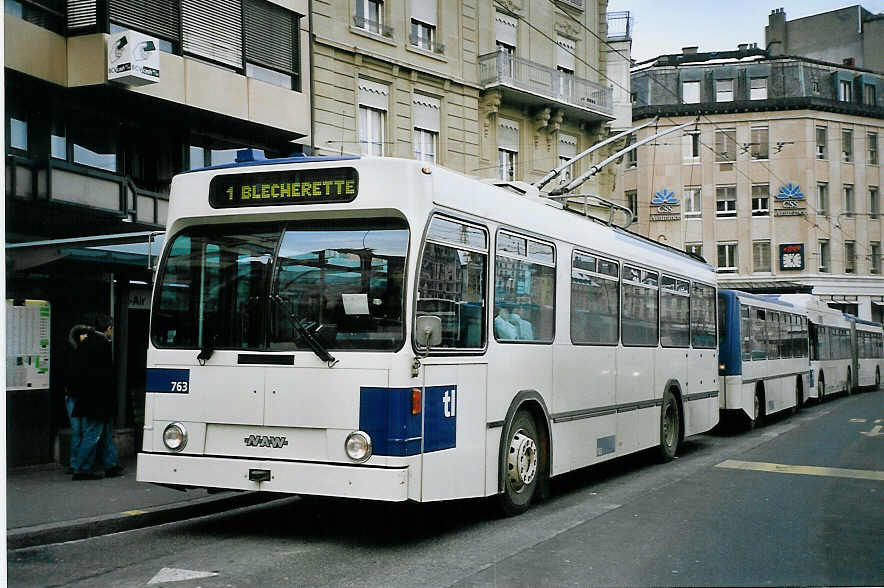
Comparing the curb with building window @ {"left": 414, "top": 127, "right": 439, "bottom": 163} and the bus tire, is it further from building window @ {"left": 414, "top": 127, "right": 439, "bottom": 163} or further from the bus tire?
building window @ {"left": 414, "top": 127, "right": 439, "bottom": 163}

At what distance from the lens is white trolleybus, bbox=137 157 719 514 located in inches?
286

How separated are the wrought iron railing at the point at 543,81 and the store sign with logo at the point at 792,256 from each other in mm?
27603

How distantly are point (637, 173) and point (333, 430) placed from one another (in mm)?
53553

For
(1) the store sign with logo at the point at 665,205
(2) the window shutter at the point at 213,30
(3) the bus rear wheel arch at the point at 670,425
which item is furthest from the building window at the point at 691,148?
(3) the bus rear wheel arch at the point at 670,425

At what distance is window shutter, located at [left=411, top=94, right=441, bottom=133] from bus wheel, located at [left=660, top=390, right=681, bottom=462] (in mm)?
11996

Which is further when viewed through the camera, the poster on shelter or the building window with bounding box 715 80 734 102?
the building window with bounding box 715 80 734 102

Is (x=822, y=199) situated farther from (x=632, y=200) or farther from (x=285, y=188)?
(x=285, y=188)

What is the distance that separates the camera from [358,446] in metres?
7.18

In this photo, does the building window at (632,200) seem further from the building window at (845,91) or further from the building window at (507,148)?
the building window at (507,148)

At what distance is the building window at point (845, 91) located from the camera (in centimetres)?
5845

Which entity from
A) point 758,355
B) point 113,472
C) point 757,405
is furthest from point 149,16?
point 757,405

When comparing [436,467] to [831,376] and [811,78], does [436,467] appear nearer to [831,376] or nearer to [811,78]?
[831,376]

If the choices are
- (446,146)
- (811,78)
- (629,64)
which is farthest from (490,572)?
(811,78)

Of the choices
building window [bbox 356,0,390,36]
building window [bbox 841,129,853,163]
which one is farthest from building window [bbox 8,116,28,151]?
building window [bbox 841,129,853,163]
